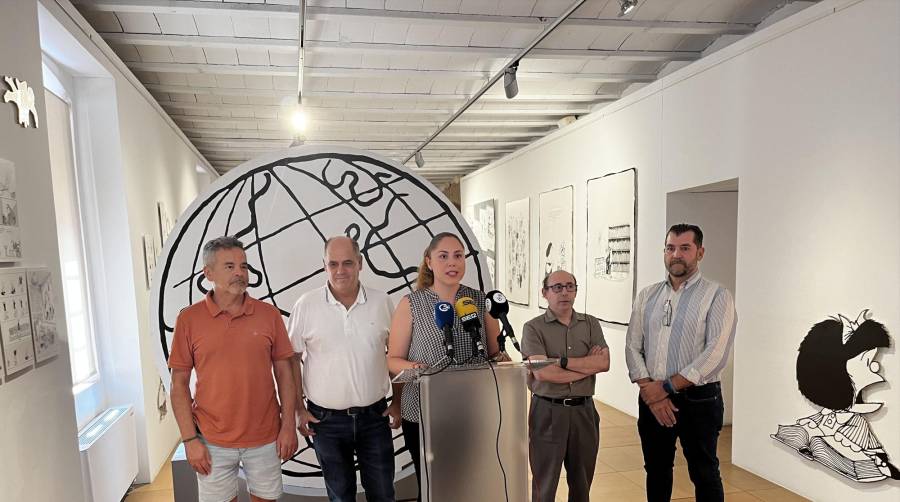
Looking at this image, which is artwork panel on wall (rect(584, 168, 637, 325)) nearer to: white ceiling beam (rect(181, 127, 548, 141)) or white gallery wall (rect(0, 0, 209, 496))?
white ceiling beam (rect(181, 127, 548, 141))

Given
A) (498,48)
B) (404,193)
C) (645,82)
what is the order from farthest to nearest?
(645,82)
(498,48)
(404,193)

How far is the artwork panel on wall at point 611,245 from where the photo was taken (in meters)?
4.89

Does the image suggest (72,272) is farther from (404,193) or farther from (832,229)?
(832,229)

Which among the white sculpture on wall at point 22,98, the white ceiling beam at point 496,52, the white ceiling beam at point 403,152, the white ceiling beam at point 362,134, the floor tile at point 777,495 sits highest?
the white ceiling beam at point 496,52

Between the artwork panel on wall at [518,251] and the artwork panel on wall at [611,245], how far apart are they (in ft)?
5.93

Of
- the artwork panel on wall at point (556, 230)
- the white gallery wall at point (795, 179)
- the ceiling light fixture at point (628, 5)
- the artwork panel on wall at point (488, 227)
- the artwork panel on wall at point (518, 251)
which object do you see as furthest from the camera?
the artwork panel on wall at point (488, 227)

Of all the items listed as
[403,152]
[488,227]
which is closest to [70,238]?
[403,152]

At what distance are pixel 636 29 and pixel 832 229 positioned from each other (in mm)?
1771

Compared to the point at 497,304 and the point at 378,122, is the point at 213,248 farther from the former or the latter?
the point at 378,122

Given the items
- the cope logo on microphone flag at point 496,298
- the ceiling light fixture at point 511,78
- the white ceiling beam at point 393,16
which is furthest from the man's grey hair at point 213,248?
the ceiling light fixture at point 511,78

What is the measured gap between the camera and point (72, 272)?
3309mm

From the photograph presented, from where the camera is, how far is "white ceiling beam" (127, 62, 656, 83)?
4102mm

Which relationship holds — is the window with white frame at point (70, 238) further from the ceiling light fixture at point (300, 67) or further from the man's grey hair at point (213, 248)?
the man's grey hair at point (213, 248)

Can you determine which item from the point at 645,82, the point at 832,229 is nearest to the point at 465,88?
the point at 645,82
